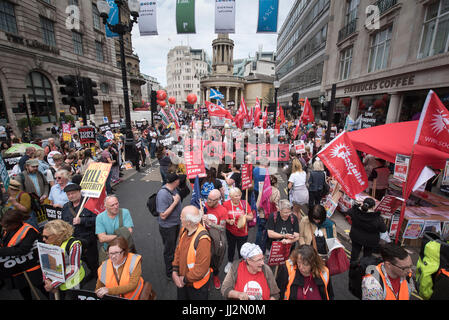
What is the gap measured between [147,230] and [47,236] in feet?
10.0

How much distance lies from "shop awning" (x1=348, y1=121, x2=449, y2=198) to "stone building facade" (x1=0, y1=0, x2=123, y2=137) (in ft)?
76.2

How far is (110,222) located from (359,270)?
144 inches

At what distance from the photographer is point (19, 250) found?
2684mm

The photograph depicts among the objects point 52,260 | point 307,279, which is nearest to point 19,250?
point 52,260

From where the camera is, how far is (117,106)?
3203 cm

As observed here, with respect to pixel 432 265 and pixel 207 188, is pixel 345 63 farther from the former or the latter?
pixel 432 265

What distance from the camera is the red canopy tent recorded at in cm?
393

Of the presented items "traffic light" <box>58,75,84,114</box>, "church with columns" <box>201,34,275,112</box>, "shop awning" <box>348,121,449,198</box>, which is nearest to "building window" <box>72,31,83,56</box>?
"traffic light" <box>58,75,84,114</box>

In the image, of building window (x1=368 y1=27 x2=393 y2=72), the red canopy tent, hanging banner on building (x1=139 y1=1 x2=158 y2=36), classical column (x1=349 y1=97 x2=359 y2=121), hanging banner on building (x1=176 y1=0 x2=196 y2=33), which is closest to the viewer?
the red canopy tent

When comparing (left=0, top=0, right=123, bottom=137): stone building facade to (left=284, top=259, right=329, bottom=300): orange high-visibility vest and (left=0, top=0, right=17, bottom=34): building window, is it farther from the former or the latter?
(left=284, top=259, right=329, bottom=300): orange high-visibility vest

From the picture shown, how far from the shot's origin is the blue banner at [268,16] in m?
10.9

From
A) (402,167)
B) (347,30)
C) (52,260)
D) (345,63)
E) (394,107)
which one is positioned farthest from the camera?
(345,63)

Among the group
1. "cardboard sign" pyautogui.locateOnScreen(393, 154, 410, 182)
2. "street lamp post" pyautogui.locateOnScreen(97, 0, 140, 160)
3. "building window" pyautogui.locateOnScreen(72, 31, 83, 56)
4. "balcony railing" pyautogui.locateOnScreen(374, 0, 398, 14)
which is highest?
"building window" pyautogui.locateOnScreen(72, 31, 83, 56)

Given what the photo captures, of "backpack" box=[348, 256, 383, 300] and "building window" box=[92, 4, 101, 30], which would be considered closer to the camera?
"backpack" box=[348, 256, 383, 300]
